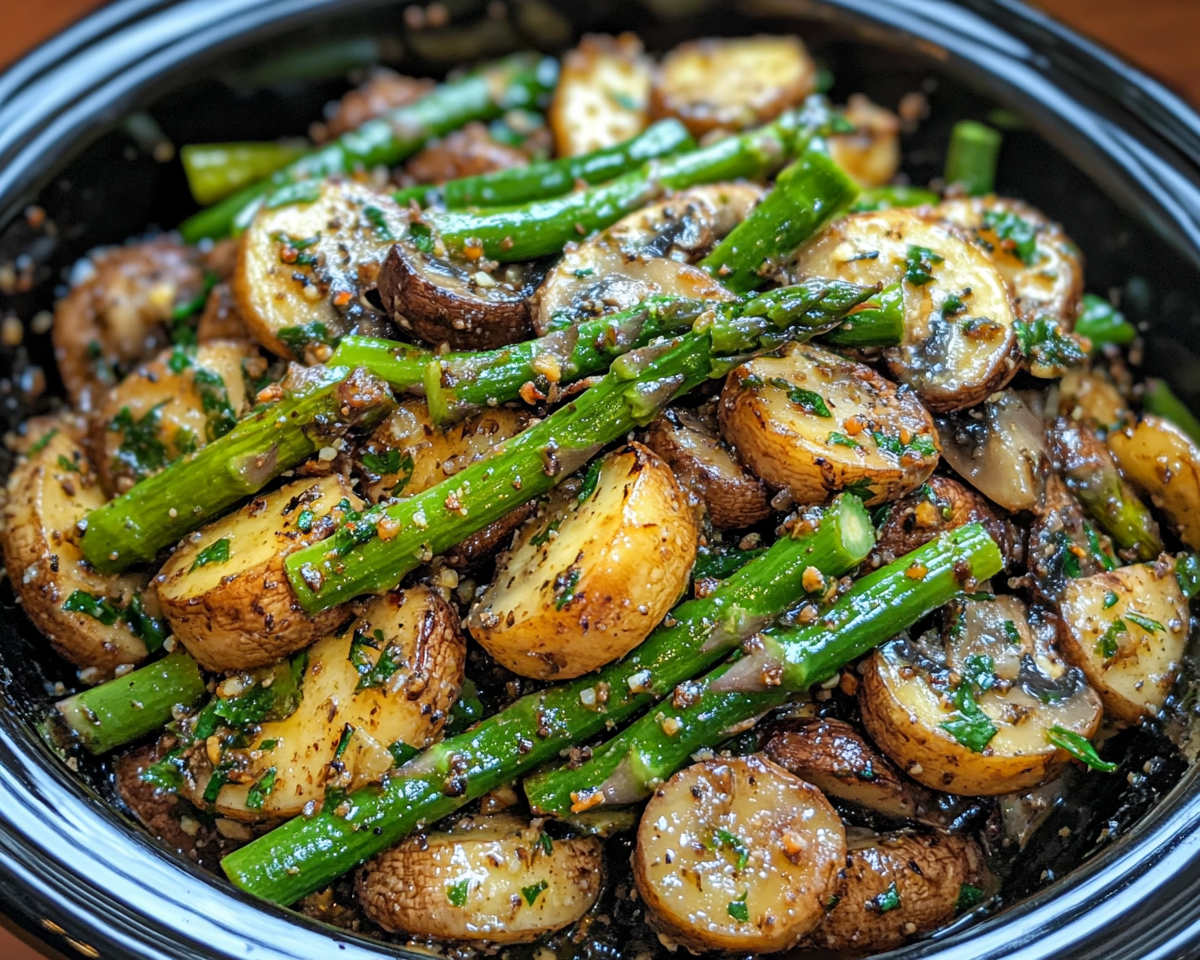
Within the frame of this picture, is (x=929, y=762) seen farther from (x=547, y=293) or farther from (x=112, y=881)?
(x=112, y=881)

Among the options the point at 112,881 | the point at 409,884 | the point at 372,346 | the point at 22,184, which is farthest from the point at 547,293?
the point at 22,184

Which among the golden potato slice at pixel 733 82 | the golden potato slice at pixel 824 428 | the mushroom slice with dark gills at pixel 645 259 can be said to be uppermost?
the golden potato slice at pixel 733 82

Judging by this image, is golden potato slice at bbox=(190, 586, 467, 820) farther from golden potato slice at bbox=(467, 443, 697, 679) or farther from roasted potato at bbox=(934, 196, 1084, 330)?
roasted potato at bbox=(934, 196, 1084, 330)

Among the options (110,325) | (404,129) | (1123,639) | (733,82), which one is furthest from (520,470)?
(733,82)

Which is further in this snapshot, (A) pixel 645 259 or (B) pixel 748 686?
(A) pixel 645 259

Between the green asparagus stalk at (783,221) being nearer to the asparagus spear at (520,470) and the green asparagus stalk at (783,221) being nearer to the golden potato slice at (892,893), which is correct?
the asparagus spear at (520,470)

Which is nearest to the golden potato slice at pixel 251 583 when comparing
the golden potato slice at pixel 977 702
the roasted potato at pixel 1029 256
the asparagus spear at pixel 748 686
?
the asparagus spear at pixel 748 686

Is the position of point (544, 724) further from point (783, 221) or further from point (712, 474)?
point (783, 221)
